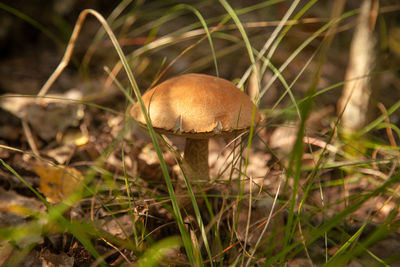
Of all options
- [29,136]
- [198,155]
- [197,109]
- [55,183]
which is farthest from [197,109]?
[29,136]

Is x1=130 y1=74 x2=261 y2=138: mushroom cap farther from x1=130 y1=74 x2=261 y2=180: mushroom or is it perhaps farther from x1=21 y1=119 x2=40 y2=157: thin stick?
x1=21 y1=119 x2=40 y2=157: thin stick

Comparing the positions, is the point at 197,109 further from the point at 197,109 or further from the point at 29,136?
the point at 29,136

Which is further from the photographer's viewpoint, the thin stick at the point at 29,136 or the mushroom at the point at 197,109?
the thin stick at the point at 29,136

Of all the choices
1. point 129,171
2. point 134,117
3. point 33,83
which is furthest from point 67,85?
point 134,117

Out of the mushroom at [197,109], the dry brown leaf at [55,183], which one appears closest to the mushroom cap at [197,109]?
the mushroom at [197,109]

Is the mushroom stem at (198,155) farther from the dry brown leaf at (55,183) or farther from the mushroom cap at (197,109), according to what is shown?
the dry brown leaf at (55,183)

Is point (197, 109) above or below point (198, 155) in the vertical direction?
above

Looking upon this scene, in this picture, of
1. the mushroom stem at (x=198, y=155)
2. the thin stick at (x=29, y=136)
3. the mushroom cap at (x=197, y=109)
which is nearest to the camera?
the mushroom cap at (x=197, y=109)
